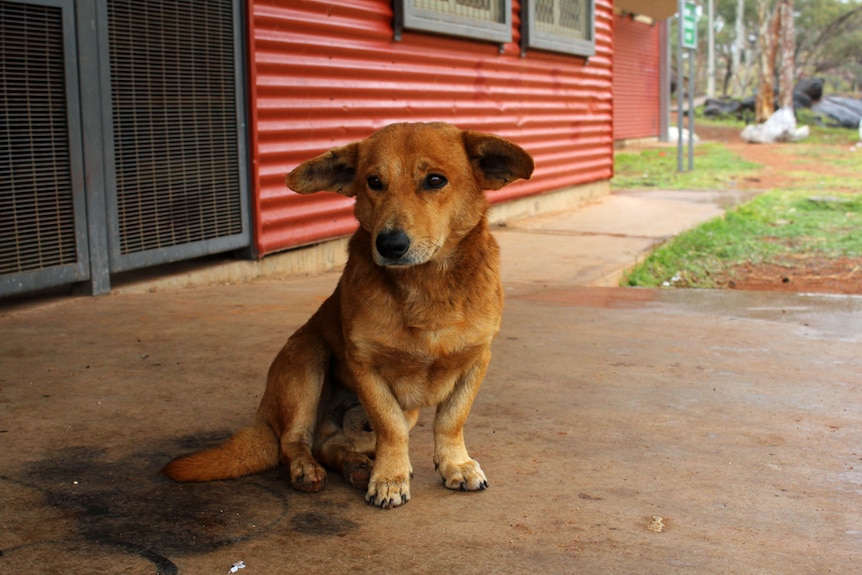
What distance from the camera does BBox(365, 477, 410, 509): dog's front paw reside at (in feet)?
10.1

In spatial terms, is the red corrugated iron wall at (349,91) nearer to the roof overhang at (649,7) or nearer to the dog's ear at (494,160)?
the dog's ear at (494,160)

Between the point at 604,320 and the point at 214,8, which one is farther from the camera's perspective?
the point at 214,8

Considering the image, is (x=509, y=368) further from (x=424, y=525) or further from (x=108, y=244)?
(x=108, y=244)

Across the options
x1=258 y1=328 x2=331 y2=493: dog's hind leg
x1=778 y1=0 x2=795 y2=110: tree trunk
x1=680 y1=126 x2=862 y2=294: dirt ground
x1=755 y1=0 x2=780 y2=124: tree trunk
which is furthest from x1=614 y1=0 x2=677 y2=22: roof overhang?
x1=258 y1=328 x2=331 y2=493: dog's hind leg

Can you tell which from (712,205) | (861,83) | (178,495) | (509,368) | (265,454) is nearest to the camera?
(178,495)

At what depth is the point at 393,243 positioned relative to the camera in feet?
9.84

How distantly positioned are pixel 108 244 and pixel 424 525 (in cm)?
400

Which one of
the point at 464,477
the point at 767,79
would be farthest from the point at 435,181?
Answer: the point at 767,79

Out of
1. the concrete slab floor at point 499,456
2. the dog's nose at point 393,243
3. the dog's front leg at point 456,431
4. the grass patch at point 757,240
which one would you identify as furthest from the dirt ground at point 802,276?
the dog's nose at point 393,243

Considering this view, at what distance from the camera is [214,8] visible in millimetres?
7023

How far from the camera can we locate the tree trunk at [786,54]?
106 feet

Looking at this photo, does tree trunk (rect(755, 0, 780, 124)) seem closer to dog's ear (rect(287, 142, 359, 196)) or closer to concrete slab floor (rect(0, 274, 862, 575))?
concrete slab floor (rect(0, 274, 862, 575))

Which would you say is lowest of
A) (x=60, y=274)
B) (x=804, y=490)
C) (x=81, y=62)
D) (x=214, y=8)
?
(x=804, y=490)

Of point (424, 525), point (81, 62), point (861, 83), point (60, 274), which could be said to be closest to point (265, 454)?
point (424, 525)
